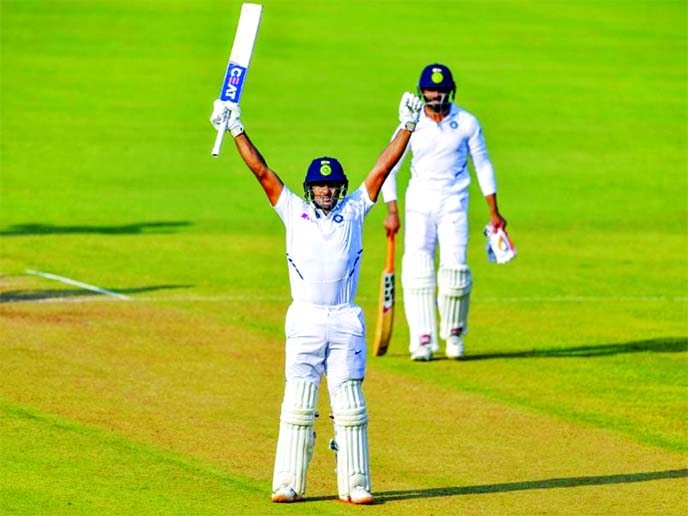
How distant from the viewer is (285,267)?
21672 millimetres

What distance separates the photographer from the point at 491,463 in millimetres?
12359

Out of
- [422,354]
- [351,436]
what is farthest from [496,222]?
[351,436]

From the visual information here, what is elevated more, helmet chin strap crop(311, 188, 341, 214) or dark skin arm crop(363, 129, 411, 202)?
dark skin arm crop(363, 129, 411, 202)

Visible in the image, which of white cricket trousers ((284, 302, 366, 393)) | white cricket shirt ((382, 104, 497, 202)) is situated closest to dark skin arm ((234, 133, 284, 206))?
white cricket trousers ((284, 302, 366, 393))

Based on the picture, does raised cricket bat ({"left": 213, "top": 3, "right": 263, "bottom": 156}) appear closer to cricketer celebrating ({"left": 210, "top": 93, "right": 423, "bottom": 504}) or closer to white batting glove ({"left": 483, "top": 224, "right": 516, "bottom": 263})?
cricketer celebrating ({"left": 210, "top": 93, "right": 423, "bottom": 504})

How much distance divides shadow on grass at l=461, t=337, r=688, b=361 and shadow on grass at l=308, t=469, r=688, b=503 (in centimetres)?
437

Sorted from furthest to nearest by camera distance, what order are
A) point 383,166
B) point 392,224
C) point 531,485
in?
point 392,224
point 531,485
point 383,166

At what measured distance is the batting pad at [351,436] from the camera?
1090 cm

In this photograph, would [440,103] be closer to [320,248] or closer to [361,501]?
[320,248]

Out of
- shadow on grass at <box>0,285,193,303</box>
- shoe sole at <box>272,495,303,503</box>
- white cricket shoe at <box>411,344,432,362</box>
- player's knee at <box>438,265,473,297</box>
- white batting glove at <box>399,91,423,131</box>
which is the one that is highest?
white batting glove at <box>399,91,423,131</box>

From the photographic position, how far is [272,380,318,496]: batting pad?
10.9m

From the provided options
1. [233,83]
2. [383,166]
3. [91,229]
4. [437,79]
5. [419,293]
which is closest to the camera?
[383,166]

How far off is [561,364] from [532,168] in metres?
15.8

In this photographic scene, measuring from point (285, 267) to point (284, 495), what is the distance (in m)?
10.8
